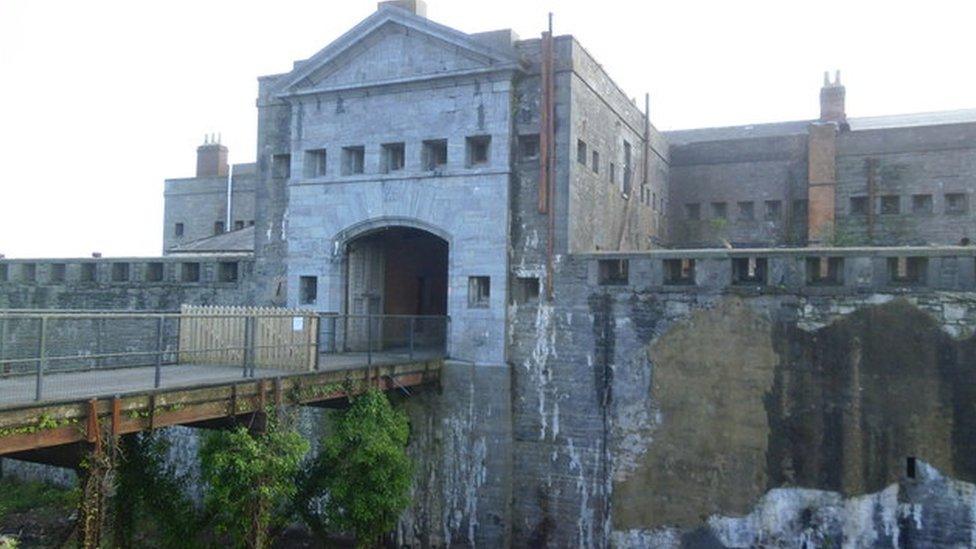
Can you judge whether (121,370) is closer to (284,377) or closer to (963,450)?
(284,377)

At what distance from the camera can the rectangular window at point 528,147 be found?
17.2 metres

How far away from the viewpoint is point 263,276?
65.0ft

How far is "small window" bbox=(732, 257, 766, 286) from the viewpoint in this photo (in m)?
15.2

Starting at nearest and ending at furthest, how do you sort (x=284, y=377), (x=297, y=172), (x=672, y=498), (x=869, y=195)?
1. (x=284, y=377)
2. (x=672, y=498)
3. (x=297, y=172)
4. (x=869, y=195)

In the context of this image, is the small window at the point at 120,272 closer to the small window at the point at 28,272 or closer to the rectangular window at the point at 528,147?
the small window at the point at 28,272

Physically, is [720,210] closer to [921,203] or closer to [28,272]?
[921,203]

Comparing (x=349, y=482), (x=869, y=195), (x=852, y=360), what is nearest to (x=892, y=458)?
(x=852, y=360)

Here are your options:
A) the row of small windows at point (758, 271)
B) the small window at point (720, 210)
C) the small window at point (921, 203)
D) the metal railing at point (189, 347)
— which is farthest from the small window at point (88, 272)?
the small window at point (921, 203)

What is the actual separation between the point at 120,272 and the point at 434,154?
997 cm

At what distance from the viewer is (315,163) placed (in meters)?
19.3

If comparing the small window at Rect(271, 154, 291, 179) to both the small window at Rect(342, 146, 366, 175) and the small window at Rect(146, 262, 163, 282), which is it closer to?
the small window at Rect(342, 146, 366, 175)

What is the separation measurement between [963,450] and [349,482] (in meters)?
10.5

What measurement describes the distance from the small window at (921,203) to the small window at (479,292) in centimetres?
1466

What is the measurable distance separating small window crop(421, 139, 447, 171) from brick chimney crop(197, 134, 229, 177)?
1992 centimetres
